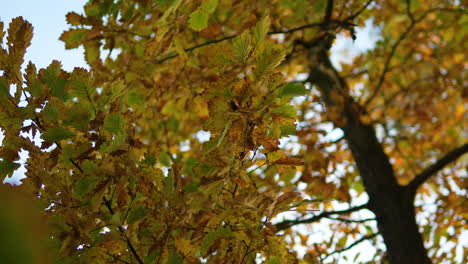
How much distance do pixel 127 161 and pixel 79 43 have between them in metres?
1.14

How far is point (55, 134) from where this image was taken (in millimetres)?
1250

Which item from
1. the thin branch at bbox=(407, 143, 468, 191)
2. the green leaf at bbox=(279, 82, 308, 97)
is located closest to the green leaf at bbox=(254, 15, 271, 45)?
the green leaf at bbox=(279, 82, 308, 97)

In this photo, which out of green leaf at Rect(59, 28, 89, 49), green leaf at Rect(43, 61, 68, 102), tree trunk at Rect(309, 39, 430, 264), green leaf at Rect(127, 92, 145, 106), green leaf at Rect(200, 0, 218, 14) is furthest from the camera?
tree trunk at Rect(309, 39, 430, 264)

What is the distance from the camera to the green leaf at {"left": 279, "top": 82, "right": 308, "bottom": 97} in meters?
1.20

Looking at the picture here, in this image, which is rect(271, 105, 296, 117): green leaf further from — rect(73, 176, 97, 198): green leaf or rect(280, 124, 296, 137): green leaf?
rect(73, 176, 97, 198): green leaf

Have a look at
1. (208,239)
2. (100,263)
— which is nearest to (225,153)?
(208,239)

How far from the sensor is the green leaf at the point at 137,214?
1246mm

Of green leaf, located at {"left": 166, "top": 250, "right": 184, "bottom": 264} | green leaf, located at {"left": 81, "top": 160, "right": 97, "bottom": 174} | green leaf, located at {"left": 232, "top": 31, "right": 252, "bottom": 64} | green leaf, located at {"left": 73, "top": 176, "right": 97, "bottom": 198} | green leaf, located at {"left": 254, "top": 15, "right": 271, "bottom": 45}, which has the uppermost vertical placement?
green leaf, located at {"left": 254, "top": 15, "right": 271, "bottom": 45}

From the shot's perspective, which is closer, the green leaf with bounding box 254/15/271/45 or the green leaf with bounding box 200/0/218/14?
the green leaf with bounding box 254/15/271/45

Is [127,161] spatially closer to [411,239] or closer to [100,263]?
[100,263]

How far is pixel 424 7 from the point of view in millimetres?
6293

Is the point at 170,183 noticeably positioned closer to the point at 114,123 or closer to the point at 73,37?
the point at 114,123

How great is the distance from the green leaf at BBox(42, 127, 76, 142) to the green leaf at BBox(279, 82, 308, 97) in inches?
25.8

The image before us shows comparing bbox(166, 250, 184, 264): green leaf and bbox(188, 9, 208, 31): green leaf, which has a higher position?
bbox(188, 9, 208, 31): green leaf
